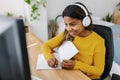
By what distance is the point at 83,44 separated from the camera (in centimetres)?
125

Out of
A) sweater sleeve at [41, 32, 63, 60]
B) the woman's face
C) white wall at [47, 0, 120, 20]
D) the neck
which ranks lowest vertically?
sweater sleeve at [41, 32, 63, 60]

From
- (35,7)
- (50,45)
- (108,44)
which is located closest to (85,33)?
(108,44)

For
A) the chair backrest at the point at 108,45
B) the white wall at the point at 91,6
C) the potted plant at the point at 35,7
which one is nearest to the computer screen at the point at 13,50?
the chair backrest at the point at 108,45

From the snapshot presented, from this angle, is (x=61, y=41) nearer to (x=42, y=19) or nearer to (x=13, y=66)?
(x=13, y=66)

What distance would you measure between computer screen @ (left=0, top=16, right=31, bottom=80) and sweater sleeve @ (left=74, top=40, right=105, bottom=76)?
0.65 metres

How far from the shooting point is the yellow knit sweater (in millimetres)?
1168

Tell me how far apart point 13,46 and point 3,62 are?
0.07 m

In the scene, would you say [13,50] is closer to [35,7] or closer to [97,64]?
[97,64]

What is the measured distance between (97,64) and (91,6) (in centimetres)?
185

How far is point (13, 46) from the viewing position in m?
0.51

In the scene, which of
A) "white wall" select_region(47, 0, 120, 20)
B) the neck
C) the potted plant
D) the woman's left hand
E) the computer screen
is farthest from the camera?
"white wall" select_region(47, 0, 120, 20)

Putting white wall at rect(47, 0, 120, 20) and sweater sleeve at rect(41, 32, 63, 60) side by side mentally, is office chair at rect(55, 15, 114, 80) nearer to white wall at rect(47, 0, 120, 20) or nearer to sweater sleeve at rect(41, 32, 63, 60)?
sweater sleeve at rect(41, 32, 63, 60)

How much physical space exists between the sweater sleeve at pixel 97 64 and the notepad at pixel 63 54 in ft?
0.25

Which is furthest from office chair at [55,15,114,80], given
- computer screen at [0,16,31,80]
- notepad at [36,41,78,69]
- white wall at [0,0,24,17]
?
white wall at [0,0,24,17]
